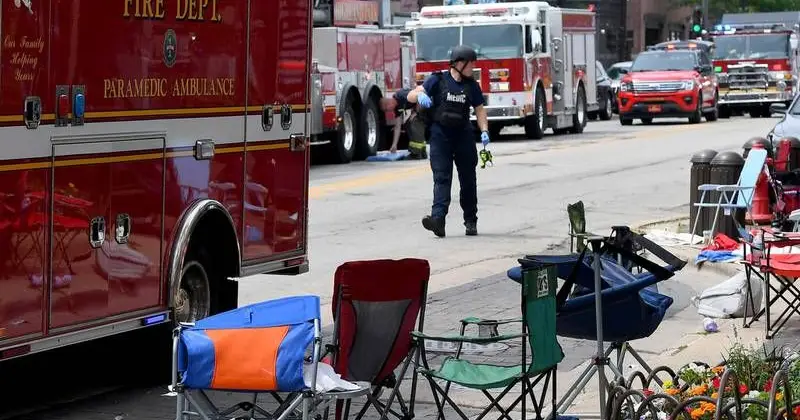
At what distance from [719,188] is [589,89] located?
906 inches

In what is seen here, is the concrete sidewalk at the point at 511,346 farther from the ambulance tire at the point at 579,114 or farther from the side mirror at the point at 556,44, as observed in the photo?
the ambulance tire at the point at 579,114

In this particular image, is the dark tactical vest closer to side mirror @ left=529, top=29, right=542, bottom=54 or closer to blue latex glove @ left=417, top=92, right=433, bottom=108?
blue latex glove @ left=417, top=92, right=433, bottom=108

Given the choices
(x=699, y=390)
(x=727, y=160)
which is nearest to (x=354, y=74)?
(x=727, y=160)

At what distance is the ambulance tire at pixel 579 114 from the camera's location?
35344 millimetres

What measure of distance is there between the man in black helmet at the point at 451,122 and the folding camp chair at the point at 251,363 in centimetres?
929

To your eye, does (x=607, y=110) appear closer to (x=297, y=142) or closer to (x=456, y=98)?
(x=456, y=98)

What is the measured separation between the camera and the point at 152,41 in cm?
827

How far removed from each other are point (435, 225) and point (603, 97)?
28631 mm

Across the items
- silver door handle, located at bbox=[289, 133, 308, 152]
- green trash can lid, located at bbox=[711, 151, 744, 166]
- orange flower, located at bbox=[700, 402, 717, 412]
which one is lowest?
orange flower, located at bbox=[700, 402, 717, 412]

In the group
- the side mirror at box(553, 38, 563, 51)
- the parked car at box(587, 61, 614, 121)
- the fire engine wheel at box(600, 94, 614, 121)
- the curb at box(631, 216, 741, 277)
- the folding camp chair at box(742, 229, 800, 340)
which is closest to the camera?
the folding camp chair at box(742, 229, 800, 340)

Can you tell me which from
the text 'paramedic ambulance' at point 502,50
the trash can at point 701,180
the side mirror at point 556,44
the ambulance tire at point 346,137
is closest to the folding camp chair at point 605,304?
the trash can at point 701,180

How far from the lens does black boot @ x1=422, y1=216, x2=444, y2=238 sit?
1588cm

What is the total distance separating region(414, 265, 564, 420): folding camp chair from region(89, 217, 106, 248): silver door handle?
1.91 m

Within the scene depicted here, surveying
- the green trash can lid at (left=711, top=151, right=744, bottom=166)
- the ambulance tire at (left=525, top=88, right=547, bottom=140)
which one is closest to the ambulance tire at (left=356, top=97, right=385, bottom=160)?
the ambulance tire at (left=525, top=88, right=547, bottom=140)
